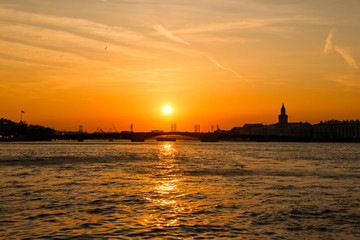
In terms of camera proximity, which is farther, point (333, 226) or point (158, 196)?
point (158, 196)

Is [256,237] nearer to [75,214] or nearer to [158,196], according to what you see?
[75,214]

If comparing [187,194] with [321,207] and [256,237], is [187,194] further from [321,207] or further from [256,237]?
[256,237]

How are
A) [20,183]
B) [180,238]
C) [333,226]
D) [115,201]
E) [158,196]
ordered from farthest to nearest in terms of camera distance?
[20,183]
[158,196]
[115,201]
[333,226]
[180,238]

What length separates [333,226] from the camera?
18891 millimetres

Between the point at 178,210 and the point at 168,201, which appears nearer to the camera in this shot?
the point at 178,210

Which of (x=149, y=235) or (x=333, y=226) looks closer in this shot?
(x=149, y=235)

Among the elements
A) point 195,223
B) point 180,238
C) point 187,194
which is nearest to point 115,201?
point 187,194

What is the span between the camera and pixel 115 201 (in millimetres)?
25359

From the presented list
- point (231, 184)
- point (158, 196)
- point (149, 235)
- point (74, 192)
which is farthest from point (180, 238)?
point (231, 184)

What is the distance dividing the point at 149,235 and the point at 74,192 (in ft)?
45.2

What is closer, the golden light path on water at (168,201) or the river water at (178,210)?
the river water at (178,210)

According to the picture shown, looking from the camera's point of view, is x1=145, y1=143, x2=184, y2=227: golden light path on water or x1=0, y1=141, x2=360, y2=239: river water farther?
x1=145, y1=143, x2=184, y2=227: golden light path on water

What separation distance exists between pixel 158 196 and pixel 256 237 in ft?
39.5

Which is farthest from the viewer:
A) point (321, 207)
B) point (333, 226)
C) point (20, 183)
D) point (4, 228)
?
point (20, 183)
